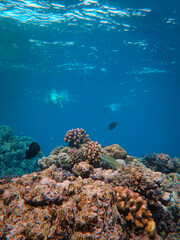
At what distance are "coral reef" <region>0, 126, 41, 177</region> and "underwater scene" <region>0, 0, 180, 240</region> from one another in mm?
99

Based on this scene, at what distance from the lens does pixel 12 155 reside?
14.7m

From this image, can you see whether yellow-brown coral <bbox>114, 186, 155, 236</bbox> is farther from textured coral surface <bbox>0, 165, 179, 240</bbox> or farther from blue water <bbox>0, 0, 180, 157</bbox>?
blue water <bbox>0, 0, 180, 157</bbox>

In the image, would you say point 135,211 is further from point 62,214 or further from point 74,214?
point 62,214

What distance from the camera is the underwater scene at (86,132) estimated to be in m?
2.37

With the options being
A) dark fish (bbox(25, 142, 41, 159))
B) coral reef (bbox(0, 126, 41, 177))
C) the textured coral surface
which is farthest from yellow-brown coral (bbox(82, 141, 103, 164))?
coral reef (bbox(0, 126, 41, 177))

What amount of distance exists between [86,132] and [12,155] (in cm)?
1096

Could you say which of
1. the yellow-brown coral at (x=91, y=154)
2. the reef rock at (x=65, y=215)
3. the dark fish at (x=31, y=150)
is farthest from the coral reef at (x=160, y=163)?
the dark fish at (x=31, y=150)

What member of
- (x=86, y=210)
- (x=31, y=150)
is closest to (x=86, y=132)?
(x=31, y=150)

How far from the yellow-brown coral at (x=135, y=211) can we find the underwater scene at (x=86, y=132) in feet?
0.06

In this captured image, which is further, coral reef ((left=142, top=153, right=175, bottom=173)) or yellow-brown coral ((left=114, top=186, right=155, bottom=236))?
coral reef ((left=142, top=153, right=175, bottom=173))

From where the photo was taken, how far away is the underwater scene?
93.2 inches

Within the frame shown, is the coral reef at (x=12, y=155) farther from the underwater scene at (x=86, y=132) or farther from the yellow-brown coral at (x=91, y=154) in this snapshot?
the yellow-brown coral at (x=91, y=154)

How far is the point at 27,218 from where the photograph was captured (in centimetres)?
234

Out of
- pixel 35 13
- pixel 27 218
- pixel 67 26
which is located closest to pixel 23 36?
pixel 35 13
